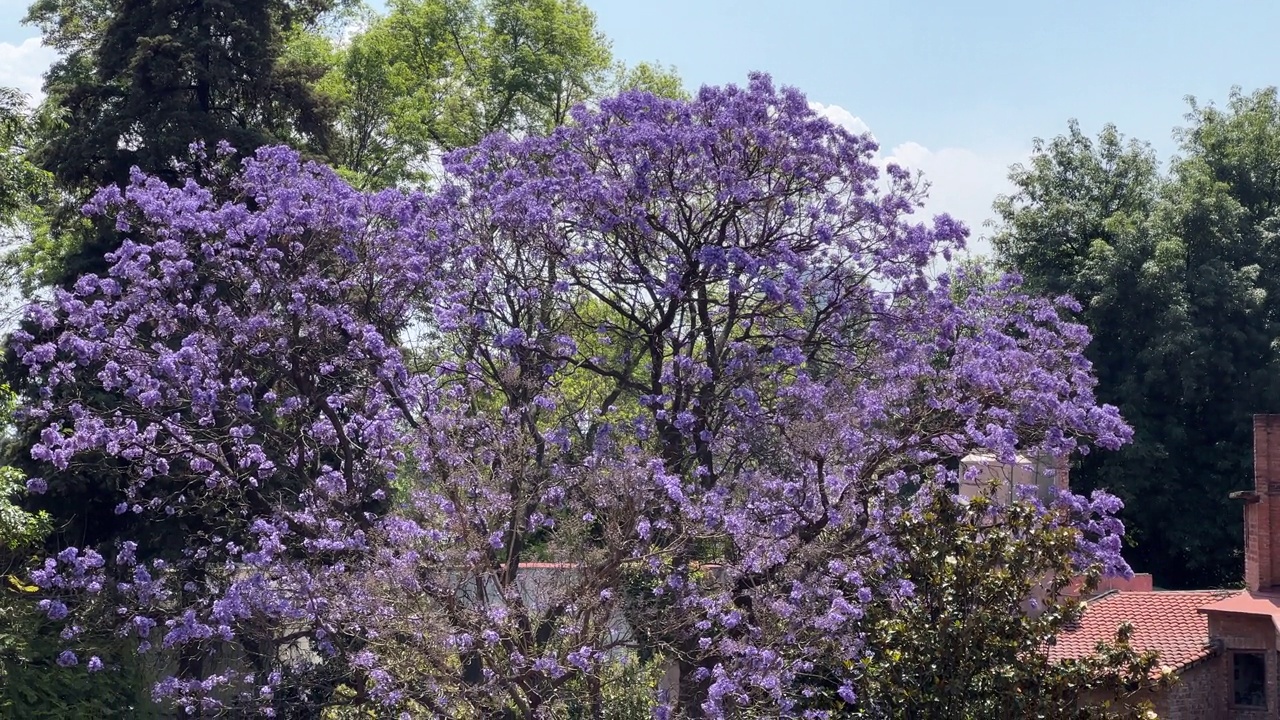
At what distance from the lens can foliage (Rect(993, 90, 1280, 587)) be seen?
82.4ft

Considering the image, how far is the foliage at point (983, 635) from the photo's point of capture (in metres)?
11.4

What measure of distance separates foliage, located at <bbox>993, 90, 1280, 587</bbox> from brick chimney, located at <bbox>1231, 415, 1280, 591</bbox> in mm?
5172

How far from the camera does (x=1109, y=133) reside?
2903 cm

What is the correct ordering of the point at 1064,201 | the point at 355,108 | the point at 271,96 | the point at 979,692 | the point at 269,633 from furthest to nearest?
1. the point at 1064,201
2. the point at 355,108
3. the point at 271,96
4. the point at 269,633
5. the point at 979,692

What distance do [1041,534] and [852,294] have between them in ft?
11.2

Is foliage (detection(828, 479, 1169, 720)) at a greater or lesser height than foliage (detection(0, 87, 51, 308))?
lesser

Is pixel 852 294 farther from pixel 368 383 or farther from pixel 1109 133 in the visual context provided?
pixel 1109 133

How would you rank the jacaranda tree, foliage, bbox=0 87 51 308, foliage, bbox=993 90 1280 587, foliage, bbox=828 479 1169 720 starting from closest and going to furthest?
foliage, bbox=828 479 1169 720 → the jacaranda tree → foliage, bbox=0 87 51 308 → foliage, bbox=993 90 1280 587

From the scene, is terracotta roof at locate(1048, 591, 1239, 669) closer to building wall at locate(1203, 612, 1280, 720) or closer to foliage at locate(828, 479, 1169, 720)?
building wall at locate(1203, 612, 1280, 720)

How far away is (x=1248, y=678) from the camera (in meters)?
18.2

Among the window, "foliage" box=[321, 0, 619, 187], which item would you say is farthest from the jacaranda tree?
"foliage" box=[321, 0, 619, 187]

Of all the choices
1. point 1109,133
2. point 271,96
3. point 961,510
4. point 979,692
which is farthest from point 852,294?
point 1109,133

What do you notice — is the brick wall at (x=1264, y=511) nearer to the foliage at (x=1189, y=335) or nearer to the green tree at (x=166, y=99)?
the foliage at (x=1189, y=335)

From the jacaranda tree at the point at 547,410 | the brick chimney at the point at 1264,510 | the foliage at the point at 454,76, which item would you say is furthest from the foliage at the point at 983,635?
the foliage at the point at 454,76
